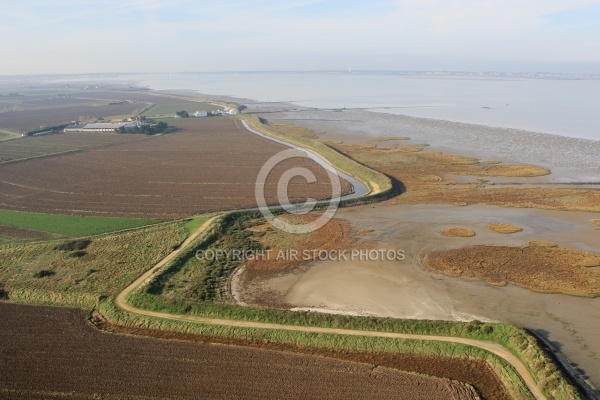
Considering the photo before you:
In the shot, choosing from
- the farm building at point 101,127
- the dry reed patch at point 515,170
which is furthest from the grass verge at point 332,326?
the farm building at point 101,127

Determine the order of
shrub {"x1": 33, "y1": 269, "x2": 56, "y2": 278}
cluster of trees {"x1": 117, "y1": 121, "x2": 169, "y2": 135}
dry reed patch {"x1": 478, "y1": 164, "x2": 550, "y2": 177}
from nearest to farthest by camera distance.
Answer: shrub {"x1": 33, "y1": 269, "x2": 56, "y2": 278} < dry reed patch {"x1": 478, "y1": 164, "x2": 550, "y2": 177} < cluster of trees {"x1": 117, "y1": 121, "x2": 169, "y2": 135}

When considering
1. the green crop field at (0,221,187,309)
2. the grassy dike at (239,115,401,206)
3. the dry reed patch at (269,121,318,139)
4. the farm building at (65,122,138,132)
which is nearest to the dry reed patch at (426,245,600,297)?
the grassy dike at (239,115,401,206)

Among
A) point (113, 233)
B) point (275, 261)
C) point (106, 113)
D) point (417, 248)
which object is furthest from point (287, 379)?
point (106, 113)

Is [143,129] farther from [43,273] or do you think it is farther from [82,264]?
[43,273]

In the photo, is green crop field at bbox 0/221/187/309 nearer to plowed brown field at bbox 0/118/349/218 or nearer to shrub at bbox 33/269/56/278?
shrub at bbox 33/269/56/278

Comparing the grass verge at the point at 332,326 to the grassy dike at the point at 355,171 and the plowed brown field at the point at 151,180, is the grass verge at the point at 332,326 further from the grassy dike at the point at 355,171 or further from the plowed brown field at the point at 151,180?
the grassy dike at the point at 355,171

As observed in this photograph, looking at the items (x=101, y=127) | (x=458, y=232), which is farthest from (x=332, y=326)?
(x=101, y=127)
